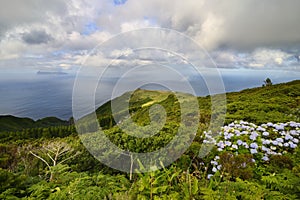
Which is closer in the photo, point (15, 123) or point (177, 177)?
point (177, 177)

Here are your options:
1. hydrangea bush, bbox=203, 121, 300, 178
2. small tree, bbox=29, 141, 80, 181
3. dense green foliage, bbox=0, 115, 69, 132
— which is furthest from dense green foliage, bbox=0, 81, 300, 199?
dense green foliage, bbox=0, 115, 69, 132

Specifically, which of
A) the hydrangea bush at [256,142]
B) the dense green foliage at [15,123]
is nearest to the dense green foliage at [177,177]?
the hydrangea bush at [256,142]

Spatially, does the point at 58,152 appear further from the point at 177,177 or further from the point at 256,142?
the point at 256,142

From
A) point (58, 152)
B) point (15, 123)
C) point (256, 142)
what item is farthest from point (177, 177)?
point (15, 123)

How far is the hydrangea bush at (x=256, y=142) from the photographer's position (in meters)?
4.63

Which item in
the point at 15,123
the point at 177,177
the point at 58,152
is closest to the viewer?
the point at 177,177

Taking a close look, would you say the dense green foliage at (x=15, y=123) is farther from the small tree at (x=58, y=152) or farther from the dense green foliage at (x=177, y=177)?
the dense green foliage at (x=177, y=177)

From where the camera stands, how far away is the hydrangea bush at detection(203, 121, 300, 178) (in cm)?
463

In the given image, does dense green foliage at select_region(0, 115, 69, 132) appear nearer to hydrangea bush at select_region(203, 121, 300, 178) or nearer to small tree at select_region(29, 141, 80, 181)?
small tree at select_region(29, 141, 80, 181)

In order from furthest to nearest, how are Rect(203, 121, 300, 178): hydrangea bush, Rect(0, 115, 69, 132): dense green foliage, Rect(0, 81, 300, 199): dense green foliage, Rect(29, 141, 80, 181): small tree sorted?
Rect(0, 115, 69, 132): dense green foliage, Rect(29, 141, 80, 181): small tree, Rect(203, 121, 300, 178): hydrangea bush, Rect(0, 81, 300, 199): dense green foliage

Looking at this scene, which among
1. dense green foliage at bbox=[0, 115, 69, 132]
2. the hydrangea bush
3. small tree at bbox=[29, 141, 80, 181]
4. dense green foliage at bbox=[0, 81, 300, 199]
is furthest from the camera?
dense green foliage at bbox=[0, 115, 69, 132]

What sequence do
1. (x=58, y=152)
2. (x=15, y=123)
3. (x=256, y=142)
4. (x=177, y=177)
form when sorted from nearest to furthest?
1. (x=177, y=177)
2. (x=256, y=142)
3. (x=58, y=152)
4. (x=15, y=123)

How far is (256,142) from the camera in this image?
519 cm

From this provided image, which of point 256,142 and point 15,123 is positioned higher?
point 256,142
